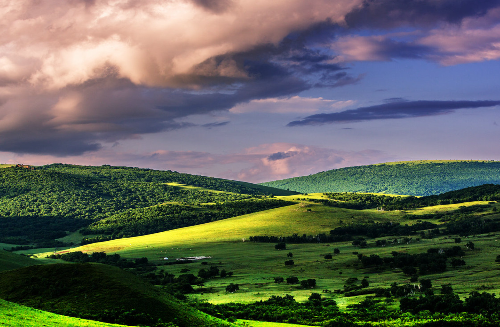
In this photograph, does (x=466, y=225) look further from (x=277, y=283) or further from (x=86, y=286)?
(x=86, y=286)

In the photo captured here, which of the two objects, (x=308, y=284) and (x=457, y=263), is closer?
(x=308, y=284)

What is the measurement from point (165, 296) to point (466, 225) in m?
127

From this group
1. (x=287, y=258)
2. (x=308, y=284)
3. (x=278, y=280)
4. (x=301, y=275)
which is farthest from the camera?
(x=287, y=258)

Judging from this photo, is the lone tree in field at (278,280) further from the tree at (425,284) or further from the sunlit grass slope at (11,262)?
the sunlit grass slope at (11,262)

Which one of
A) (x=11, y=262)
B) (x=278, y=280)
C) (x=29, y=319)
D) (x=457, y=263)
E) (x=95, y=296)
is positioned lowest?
(x=278, y=280)

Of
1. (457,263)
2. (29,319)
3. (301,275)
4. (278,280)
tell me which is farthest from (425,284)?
(29,319)

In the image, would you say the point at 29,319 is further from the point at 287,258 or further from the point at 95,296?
the point at 287,258

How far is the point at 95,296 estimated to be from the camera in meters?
40.8

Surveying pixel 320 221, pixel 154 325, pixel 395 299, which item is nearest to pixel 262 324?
pixel 154 325

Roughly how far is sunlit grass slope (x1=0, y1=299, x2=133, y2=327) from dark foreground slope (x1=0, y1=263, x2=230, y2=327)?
A: 525cm

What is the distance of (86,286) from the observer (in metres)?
42.3

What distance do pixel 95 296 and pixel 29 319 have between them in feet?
36.1

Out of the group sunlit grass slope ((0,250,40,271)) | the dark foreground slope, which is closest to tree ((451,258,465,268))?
the dark foreground slope

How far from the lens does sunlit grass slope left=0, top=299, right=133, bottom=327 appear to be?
28156 mm
